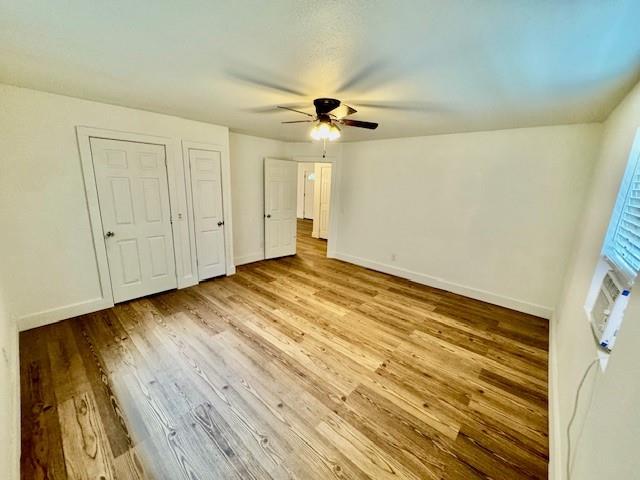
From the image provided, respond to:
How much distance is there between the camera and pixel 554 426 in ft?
5.52

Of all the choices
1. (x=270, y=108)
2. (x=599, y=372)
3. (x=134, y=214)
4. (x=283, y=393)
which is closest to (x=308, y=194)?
(x=134, y=214)

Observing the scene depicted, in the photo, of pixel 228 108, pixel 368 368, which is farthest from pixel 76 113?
pixel 368 368

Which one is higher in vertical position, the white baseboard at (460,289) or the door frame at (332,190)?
the door frame at (332,190)

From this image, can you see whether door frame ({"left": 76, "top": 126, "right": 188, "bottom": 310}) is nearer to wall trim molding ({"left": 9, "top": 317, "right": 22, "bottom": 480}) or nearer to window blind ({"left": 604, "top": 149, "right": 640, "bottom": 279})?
wall trim molding ({"left": 9, "top": 317, "right": 22, "bottom": 480})

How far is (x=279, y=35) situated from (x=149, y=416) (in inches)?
100

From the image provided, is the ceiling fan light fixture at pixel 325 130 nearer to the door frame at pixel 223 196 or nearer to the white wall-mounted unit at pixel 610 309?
the door frame at pixel 223 196

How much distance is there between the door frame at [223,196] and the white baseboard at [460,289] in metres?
2.34

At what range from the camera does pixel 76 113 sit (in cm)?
264


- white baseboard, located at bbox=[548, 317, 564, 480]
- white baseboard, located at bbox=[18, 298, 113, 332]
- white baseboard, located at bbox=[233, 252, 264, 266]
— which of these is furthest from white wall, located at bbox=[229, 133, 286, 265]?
white baseboard, located at bbox=[548, 317, 564, 480]

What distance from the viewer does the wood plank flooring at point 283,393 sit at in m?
1.51

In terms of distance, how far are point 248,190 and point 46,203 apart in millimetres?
2586

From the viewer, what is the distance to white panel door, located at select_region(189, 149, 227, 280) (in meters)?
3.69

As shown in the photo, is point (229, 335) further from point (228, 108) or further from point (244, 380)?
point (228, 108)

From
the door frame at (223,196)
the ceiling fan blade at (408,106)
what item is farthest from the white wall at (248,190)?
the ceiling fan blade at (408,106)
